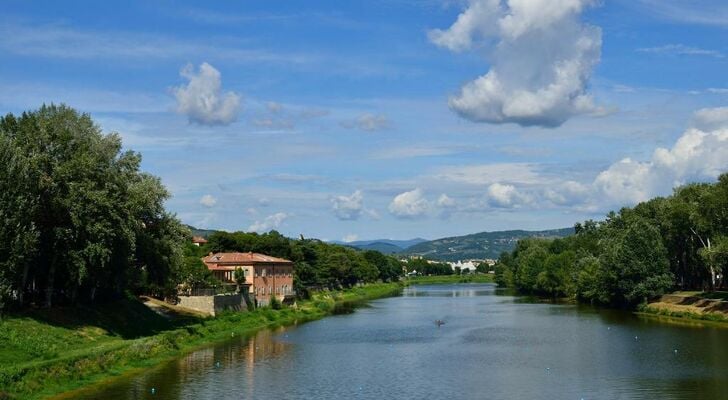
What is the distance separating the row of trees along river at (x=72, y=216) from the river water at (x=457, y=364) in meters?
8.78

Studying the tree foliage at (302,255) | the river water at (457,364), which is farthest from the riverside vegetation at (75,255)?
the tree foliage at (302,255)

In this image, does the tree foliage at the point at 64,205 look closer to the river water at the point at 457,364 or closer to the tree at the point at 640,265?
the river water at the point at 457,364

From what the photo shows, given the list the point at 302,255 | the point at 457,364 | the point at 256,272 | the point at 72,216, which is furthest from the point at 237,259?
the point at 457,364

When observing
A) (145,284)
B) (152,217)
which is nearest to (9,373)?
(152,217)

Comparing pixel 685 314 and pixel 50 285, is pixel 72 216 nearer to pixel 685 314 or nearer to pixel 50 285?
pixel 50 285

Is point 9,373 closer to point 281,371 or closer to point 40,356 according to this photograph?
point 40,356

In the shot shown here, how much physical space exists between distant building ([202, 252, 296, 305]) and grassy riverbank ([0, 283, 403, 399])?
1982cm

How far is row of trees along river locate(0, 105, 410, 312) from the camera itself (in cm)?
4716

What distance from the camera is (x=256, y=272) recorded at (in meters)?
98.0

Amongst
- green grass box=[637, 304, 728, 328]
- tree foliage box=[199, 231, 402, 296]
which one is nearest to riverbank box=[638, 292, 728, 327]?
green grass box=[637, 304, 728, 328]

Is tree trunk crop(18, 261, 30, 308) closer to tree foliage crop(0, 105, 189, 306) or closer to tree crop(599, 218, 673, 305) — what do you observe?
tree foliage crop(0, 105, 189, 306)

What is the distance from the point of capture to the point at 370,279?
198250 millimetres

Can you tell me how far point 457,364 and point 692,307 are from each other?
133 ft

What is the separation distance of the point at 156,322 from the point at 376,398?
31862 mm
